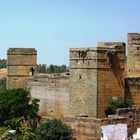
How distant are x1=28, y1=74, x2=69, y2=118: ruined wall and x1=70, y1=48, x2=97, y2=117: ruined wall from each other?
2297mm

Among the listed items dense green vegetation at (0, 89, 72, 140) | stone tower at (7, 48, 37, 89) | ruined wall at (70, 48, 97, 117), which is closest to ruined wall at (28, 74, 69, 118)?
dense green vegetation at (0, 89, 72, 140)

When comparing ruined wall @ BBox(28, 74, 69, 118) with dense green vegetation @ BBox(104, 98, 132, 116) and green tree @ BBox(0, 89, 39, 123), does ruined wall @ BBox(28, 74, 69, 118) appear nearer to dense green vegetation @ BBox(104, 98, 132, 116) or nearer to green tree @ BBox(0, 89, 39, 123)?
green tree @ BBox(0, 89, 39, 123)

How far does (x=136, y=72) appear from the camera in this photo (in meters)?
38.1

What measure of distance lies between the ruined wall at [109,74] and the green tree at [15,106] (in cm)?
476

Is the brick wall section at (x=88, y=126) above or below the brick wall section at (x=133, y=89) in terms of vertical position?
below

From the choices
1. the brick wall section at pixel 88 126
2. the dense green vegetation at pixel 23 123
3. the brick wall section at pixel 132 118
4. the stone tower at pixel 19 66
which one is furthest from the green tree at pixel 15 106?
the brick wall section at pixel 132 118

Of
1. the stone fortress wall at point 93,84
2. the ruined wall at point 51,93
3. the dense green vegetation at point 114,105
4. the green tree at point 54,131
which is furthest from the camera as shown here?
the ruined wall at point 51,93

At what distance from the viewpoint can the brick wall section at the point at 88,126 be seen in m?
22.4

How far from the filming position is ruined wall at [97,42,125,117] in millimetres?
30750

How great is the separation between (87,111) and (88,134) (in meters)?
8.24

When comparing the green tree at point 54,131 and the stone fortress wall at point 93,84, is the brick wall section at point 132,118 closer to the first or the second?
the stone fortress wall at point 93,84

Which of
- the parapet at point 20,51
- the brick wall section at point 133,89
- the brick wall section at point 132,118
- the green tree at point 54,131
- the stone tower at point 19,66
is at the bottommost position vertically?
the green tree at point 54,131

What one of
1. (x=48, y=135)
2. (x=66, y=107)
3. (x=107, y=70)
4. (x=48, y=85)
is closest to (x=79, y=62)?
(x=107, y=70)

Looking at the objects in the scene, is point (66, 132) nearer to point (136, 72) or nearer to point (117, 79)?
point (117, 79)
